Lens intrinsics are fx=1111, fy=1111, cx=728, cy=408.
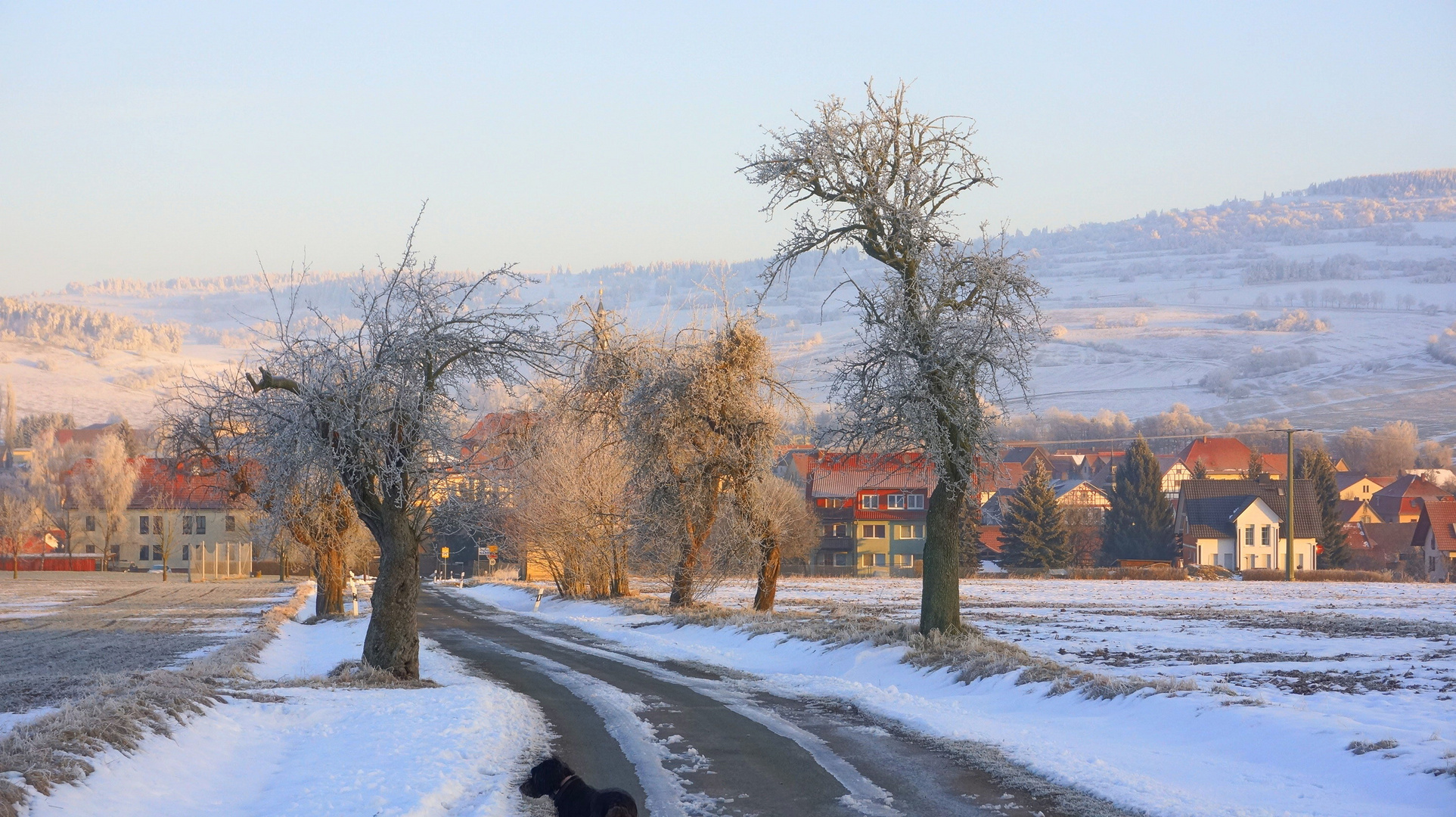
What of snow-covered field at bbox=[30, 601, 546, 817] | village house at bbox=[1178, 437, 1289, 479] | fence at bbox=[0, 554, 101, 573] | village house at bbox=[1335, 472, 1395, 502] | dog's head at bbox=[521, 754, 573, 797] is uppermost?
village house at bbox=[1178, 437, 1289, 479]

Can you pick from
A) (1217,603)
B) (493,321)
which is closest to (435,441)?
(493,321)

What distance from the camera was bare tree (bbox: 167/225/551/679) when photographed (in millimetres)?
16922

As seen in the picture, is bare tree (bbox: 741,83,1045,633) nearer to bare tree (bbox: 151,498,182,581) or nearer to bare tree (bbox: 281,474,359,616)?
bare tree (bbox: 281,474,359,616)

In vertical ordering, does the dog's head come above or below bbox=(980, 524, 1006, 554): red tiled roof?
above

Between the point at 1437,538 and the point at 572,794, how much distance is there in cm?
11262

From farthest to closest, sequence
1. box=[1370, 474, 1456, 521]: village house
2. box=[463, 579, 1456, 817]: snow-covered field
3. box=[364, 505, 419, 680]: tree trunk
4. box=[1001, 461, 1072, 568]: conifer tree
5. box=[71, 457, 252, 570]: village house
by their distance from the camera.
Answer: box=[1370, 474, 1456, 521]: village house
box=[71, 457, 252, 570]: village house
box=[1001, 461, 1072, 568]: conifer tree
box=[364, 505, 419, 680]: tree trunk
box=[463, 579, 1456, 817]: snow-covered field

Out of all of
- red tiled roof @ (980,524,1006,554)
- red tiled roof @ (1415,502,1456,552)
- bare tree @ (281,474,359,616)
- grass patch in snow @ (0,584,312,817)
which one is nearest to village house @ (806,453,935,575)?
red tiled roof @ (980,524,1006,554)

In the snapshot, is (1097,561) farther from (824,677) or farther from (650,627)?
(824,677)

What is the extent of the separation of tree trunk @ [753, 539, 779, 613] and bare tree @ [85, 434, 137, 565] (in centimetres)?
8790

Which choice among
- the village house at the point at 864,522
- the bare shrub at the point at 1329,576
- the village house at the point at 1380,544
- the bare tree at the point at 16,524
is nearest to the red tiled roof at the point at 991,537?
the village house at the point at 864,522

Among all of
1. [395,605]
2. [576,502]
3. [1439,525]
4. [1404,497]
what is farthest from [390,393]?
[1404,497]

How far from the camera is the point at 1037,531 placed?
86.1 metres

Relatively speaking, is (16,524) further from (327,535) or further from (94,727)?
(94,727)

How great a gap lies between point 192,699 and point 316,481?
19.8 ft
